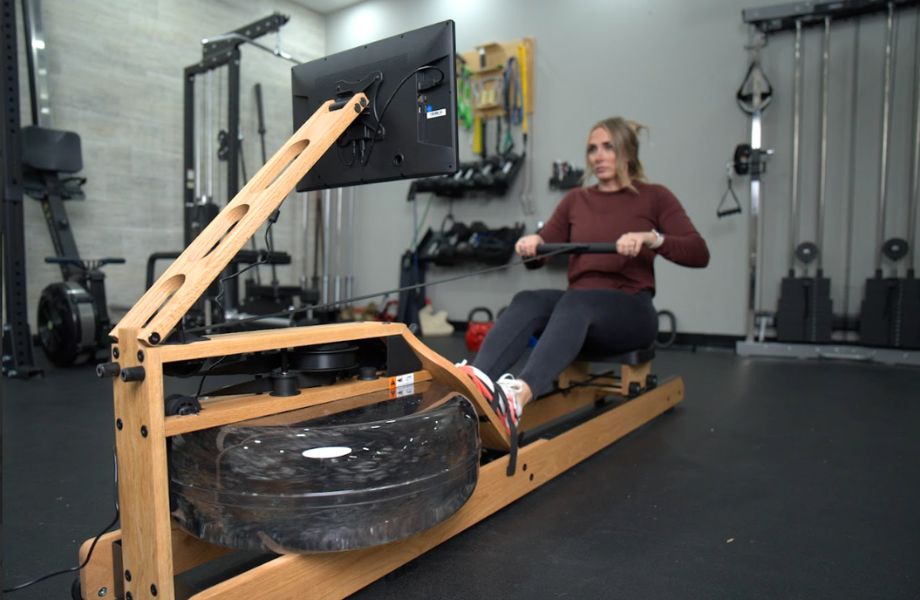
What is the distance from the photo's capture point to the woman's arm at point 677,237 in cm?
195

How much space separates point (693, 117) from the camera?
4301mm

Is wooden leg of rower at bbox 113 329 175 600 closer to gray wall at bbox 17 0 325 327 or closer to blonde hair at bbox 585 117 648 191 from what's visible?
blonde hair at bbox 585 117 648 191

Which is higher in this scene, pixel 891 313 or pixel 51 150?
pixel 51 150

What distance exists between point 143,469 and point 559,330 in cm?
112

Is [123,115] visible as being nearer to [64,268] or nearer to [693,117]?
[64,268]

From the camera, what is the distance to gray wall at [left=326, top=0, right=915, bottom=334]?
3836 millimetres

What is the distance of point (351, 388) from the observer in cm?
118

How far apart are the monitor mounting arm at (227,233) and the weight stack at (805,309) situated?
A: 136 inches

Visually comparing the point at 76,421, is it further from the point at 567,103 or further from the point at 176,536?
the point at 567,103

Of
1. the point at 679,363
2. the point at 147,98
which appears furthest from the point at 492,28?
the point at 679,363

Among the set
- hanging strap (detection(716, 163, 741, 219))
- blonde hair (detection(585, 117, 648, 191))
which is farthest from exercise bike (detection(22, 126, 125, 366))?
hanging strap (detection(716, 163, 741, 219))

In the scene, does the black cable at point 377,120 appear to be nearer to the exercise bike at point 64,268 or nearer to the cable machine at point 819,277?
the exercise bike at point 64,268

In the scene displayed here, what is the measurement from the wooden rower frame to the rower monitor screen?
60 millimetres

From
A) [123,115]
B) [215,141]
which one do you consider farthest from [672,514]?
[215,141]
